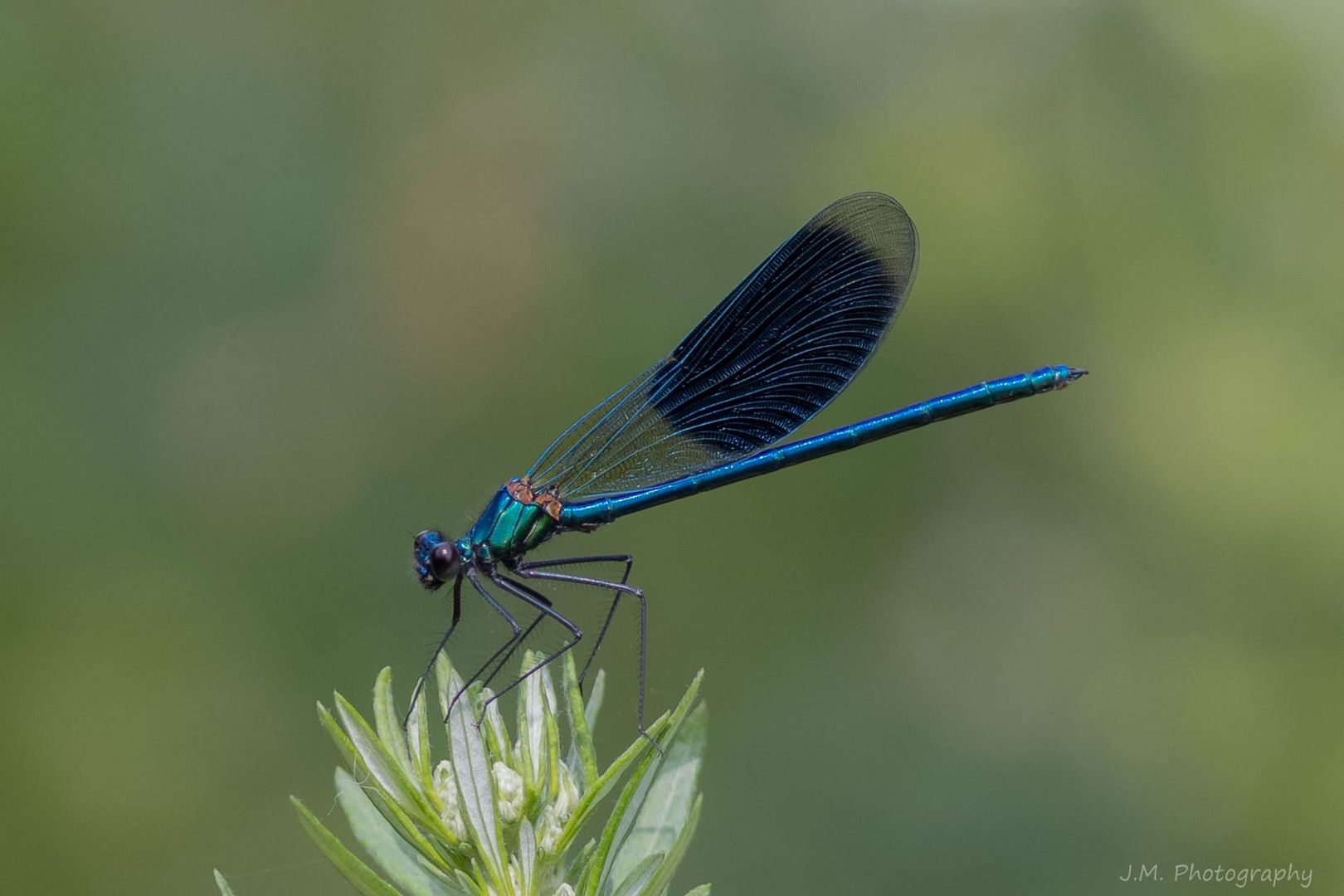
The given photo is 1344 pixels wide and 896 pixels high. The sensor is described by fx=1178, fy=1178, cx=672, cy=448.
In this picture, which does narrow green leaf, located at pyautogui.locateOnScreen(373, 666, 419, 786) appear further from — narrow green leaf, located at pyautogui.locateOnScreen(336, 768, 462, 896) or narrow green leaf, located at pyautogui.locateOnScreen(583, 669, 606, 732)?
narrow green leaf, located at pyautogui.locateOnScreen(583, 669, 606, 732)

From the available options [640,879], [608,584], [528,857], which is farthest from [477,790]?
[608,584]

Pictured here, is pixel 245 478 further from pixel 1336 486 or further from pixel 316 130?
pixel 1336 486

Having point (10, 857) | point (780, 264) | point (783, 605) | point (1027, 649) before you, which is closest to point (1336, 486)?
point (1027, 649)

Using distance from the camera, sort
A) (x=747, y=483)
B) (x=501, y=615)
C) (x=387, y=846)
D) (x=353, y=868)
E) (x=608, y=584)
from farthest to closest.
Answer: (x=747, y=483), (x=608, y=584), (x=501, y=615), (x=387, y=846), (x=353, y=868)

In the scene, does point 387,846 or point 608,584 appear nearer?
point 387,846

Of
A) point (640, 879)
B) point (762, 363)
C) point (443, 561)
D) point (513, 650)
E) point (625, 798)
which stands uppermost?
point (762, 363)

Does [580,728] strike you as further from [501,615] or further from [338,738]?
[501,615]
